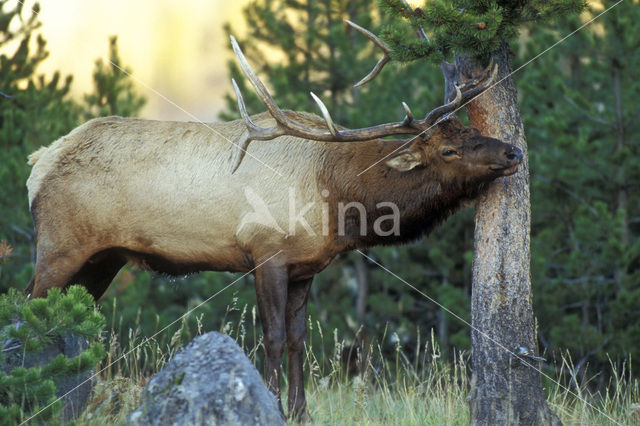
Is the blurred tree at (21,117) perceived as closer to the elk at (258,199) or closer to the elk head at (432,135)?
the elk at (258,199)

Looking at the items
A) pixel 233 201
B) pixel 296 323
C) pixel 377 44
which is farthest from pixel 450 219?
pixel 233 201

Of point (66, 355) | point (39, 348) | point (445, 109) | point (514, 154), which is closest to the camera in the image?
point (39, 348)

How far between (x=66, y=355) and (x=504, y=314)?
9.49ft

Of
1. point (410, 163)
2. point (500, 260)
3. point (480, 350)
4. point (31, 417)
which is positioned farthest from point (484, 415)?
point (31, 417)

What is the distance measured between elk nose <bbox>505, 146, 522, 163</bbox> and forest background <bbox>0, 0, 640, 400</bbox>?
199 inches

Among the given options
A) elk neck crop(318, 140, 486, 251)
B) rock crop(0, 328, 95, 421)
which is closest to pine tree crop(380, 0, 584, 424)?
elk neck crop(318, 140, 486, 251)

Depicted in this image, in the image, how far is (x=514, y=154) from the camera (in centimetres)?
528

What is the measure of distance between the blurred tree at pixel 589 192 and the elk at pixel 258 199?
5.66 m

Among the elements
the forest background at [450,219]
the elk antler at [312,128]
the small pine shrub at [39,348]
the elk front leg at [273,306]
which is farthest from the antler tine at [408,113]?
the forest background at [450,219]

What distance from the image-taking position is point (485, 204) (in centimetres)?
544

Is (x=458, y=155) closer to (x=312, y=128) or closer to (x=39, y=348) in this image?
(x=312, y=128)

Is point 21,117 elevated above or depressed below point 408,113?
above

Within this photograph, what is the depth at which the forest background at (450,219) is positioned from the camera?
35.6 feet

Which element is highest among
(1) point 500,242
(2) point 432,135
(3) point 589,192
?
(2) point 432,135
